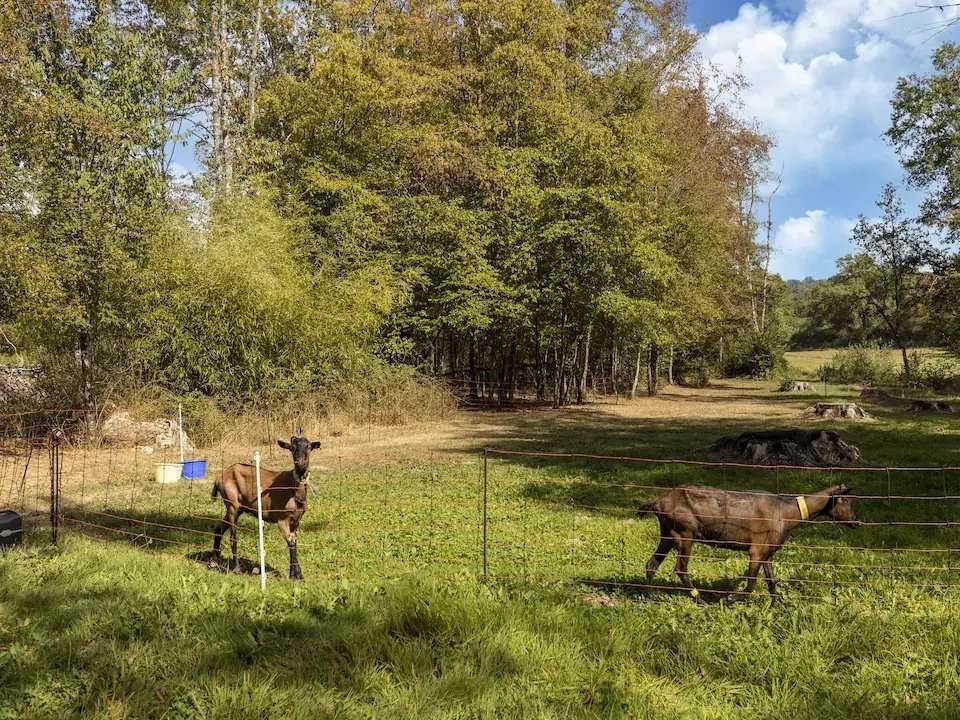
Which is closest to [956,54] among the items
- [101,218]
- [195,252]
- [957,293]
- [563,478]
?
[957,293]

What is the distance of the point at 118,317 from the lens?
16078mm

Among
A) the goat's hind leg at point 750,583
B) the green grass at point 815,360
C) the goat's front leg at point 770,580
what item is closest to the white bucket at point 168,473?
the goat's hind leg at point 750,583

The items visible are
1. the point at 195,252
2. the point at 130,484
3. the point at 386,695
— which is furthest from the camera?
the point at 195,252

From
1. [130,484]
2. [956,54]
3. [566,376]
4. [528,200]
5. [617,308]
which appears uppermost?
[956,54]

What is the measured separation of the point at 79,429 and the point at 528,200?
1721 cm

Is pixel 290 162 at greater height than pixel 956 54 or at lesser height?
lesser

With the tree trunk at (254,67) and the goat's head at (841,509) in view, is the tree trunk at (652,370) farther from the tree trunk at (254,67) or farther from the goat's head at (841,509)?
the goat's head at (841,509)

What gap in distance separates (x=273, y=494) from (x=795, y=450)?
36.5 feet

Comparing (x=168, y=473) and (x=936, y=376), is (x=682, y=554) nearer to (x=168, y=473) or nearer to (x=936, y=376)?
(x=168, y=473)

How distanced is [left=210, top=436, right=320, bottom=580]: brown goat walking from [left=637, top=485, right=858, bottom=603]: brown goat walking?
379 centimetres

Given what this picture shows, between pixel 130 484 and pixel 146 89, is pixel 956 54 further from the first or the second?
pixel 130 484

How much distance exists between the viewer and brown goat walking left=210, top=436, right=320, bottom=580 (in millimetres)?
7184

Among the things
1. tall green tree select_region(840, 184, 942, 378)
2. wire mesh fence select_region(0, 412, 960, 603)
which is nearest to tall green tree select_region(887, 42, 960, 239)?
tall green tree select_region(840, 184, 942, 378)

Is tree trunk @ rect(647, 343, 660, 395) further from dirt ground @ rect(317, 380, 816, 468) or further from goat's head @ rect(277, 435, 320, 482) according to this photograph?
goat's head @ rect(277, 435, 320, 482)
